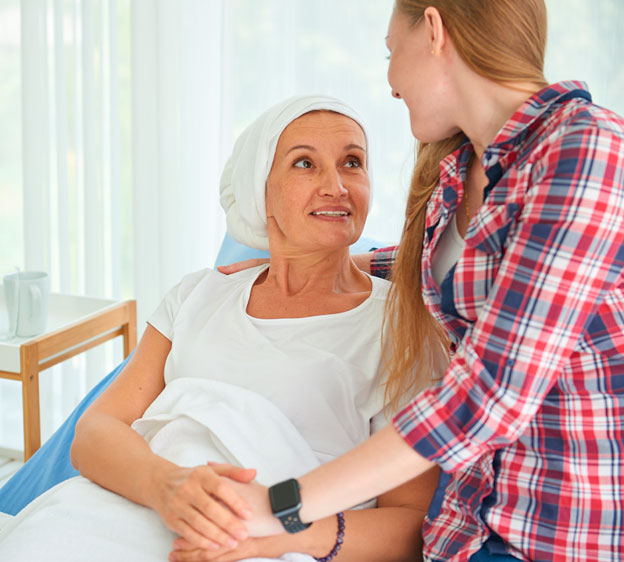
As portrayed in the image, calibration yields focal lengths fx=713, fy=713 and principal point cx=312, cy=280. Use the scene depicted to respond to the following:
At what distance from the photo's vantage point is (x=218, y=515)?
3.48 ft

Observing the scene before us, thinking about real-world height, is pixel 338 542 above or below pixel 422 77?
below

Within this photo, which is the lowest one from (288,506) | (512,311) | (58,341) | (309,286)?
(58,341)

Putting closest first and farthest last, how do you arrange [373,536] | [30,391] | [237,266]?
[373,536] < [237,266] < [30,391]

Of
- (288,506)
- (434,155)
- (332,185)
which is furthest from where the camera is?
(332,185)

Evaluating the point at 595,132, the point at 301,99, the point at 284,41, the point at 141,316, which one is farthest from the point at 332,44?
the point at 595,132

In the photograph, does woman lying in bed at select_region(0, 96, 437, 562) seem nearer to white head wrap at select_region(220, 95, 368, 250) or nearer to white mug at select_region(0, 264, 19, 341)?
white head wrap at select_region(220, 95, 368, 250)

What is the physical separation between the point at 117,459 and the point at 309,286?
538mm

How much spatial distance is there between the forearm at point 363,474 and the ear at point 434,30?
1.85 ft

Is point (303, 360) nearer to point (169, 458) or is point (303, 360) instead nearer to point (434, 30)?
point (169, 458)

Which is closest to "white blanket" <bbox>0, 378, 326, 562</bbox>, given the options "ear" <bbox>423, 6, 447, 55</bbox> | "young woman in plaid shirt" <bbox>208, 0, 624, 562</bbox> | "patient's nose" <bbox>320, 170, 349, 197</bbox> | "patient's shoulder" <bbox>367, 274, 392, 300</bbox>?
"young woman in plaid shirt" <bbox>208, 0, 624, 562</bbox>

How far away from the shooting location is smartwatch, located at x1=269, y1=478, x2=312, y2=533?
993 mm

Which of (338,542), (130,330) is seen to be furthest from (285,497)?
(130,330)

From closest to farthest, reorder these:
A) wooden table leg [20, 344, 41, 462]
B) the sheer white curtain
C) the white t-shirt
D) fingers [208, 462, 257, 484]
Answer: fingers [208, 462, 257, 484], the white t-shirt, wooden table leg [20, 344, 41, 462], the sheer white curtain

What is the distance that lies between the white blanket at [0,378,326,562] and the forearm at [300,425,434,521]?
192 mm
